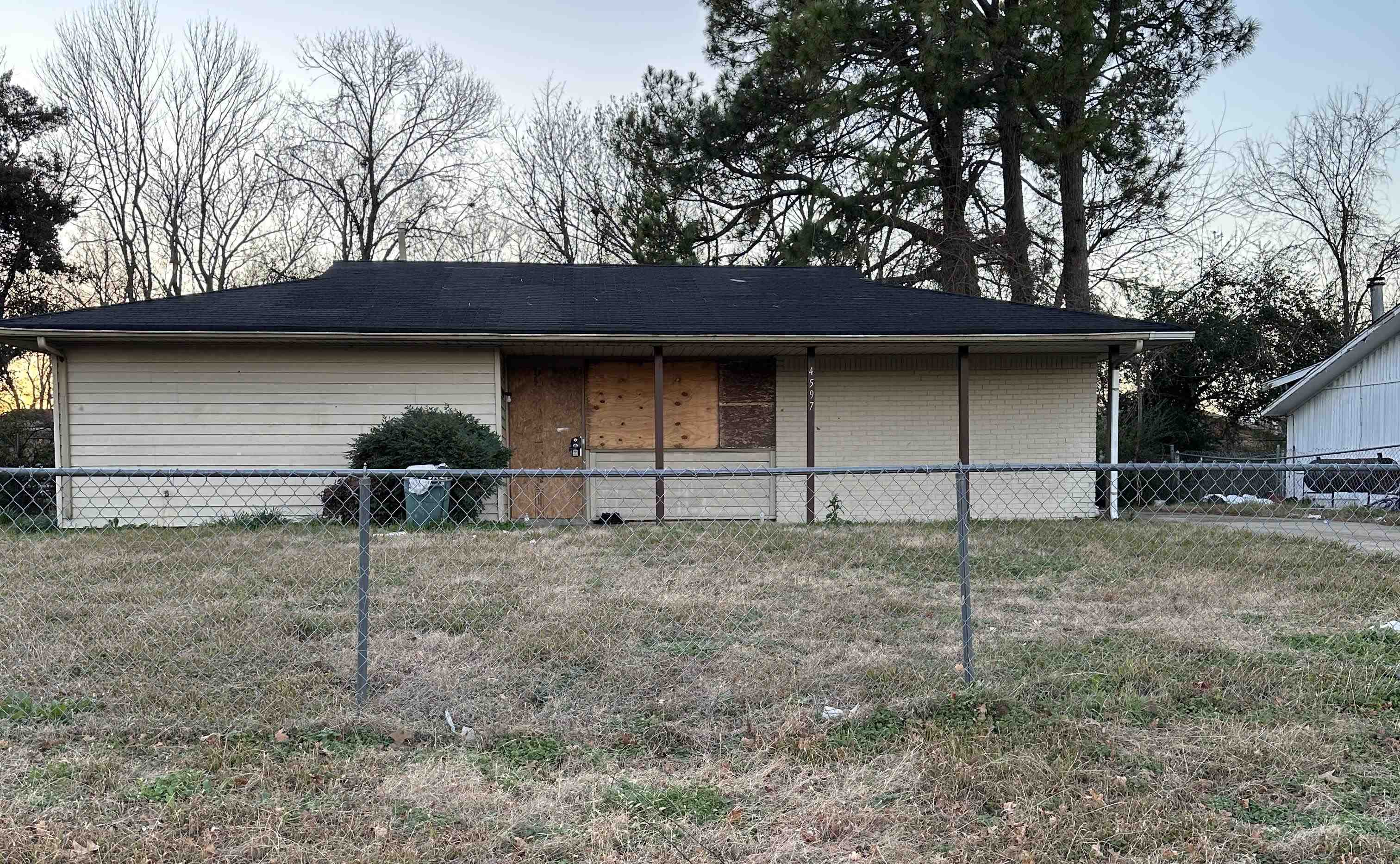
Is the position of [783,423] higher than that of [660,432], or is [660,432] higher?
[783,423]

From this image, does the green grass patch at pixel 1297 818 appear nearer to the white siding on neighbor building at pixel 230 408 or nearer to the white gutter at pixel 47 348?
the white siding on neighbor building at pixel 230 408

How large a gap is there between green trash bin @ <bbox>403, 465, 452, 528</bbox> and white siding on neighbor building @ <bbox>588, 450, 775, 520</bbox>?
2278mm

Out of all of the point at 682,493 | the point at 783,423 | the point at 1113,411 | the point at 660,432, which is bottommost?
the point at 682,493

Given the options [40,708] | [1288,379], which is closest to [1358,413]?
[1288,379]

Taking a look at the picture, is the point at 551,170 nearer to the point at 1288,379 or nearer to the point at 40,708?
the point at 1288,379

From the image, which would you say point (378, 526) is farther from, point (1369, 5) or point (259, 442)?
point (1369, 5)

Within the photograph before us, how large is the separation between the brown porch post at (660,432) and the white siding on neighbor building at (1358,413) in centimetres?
1301

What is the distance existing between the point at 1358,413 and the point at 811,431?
12238mm

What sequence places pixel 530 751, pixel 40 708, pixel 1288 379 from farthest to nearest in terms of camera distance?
1. pixel 1288 379
2. pixel 40 708
3. pixel 530 751

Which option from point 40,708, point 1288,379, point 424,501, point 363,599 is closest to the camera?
point 363,599

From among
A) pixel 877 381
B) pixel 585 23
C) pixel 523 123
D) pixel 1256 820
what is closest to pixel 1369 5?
pixel 877 381

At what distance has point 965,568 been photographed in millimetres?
3678

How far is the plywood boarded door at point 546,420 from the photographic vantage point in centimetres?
1113

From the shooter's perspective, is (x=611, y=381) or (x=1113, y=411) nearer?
(x=1113, y=411)
